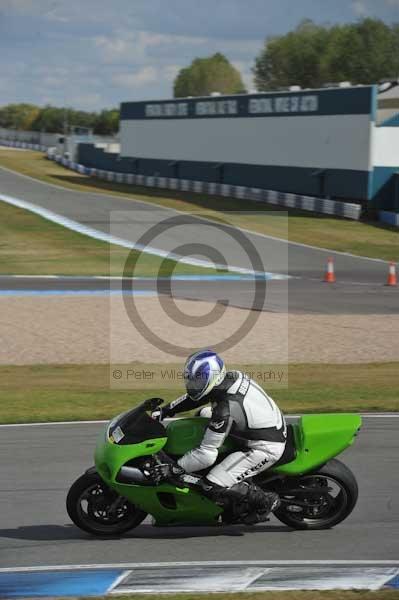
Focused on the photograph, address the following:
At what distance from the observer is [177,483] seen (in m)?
8.33

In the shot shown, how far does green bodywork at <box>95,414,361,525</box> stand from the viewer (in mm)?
8297

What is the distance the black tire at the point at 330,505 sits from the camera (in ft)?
28.2

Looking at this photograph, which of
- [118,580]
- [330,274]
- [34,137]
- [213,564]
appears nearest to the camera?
[118,580]

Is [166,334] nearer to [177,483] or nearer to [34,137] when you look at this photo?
[177,483]

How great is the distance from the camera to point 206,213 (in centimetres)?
5050

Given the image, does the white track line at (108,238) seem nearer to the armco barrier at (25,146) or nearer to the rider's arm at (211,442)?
the rider's arm at (211,442)

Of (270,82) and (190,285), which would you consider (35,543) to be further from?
(270,82)

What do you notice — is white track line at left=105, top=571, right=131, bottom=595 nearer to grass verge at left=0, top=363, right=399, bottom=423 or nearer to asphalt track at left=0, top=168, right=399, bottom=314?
grass verge at left=0, top=363, right=399, bottom=423

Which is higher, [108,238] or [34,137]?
[34,137]

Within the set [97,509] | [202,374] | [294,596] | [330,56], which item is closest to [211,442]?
[202,374]

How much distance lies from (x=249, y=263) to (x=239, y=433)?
2766 cm

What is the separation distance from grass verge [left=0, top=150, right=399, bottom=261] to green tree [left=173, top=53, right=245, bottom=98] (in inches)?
4841

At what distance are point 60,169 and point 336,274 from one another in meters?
54.0

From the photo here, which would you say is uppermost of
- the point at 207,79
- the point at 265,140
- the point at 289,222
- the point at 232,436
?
the point at 207,79
